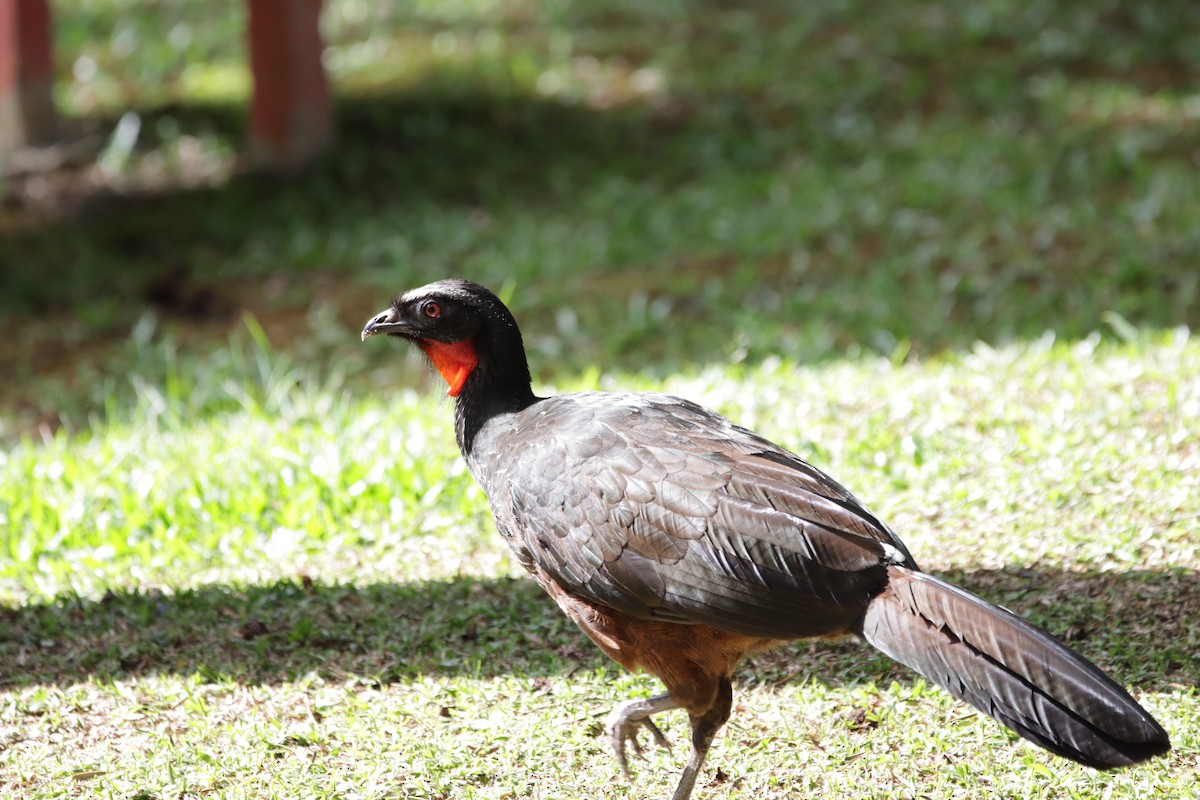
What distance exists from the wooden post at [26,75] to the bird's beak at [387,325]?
6.88 meters

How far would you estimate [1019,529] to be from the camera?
4363 millimetres

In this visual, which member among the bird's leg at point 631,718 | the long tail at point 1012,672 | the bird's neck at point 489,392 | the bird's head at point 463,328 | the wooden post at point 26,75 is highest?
the wooden post at point 26,75

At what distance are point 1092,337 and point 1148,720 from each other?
3.72 meters

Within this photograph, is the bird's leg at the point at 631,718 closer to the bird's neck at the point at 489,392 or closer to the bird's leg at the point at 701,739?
the bird's leg at the point at 701,739

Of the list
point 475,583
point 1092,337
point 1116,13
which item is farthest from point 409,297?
point 1116,13

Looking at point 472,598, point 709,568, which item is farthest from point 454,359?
point 709,568

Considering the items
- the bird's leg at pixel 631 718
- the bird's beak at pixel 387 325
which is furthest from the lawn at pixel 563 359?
the bird's beak at pixel 387 325

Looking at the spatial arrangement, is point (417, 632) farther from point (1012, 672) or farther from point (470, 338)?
point (1012, 672)

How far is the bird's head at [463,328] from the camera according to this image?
3797 mm

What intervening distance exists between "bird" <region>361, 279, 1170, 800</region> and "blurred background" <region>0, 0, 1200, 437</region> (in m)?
3.01

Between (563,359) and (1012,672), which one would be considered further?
(563,359)

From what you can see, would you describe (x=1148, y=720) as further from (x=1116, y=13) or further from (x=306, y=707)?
(x=1116, y=13)

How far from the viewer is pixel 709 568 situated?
3.15 meters

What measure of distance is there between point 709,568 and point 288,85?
285 inches
